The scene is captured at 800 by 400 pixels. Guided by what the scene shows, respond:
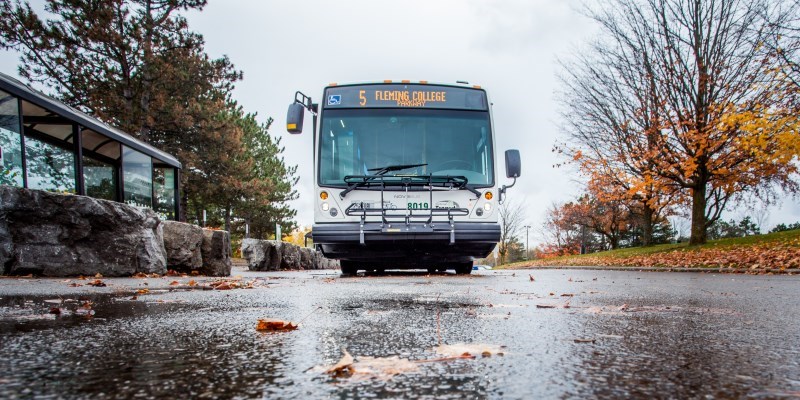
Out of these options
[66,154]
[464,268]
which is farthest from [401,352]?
[66,154]

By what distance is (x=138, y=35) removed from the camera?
21.7 meters

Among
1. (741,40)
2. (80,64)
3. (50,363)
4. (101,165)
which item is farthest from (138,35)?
(50,363)

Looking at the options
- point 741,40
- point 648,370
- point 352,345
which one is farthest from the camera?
point 741,40

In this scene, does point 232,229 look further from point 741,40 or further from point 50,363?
point 50,363

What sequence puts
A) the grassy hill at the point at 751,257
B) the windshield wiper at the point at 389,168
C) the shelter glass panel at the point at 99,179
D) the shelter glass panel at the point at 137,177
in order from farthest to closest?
the shelter glass panel at the point at 137,177, the grassy hill at the point at 751,257, the shelter glass panel at the point at 99,179, the windshield wiper at the point at 389,168

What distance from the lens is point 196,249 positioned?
888cm

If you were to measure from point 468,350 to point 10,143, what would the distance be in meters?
8.64

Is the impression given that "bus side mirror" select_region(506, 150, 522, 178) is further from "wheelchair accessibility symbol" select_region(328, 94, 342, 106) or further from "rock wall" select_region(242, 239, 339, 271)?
"rock wall" select_region(242, 239, 339, 271)

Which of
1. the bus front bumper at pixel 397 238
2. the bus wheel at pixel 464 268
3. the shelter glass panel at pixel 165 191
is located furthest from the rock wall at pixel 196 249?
the bus wheel at pixel 464 268

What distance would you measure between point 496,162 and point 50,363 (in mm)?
8204

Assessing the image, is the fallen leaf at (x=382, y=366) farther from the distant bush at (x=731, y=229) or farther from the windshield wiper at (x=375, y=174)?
the distant bush at (x=731, y=229)

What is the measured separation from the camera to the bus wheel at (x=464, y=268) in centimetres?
994

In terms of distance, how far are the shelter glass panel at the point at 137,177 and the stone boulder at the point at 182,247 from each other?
→ 2884 millimetres

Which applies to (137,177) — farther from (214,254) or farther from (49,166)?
(214,254)
